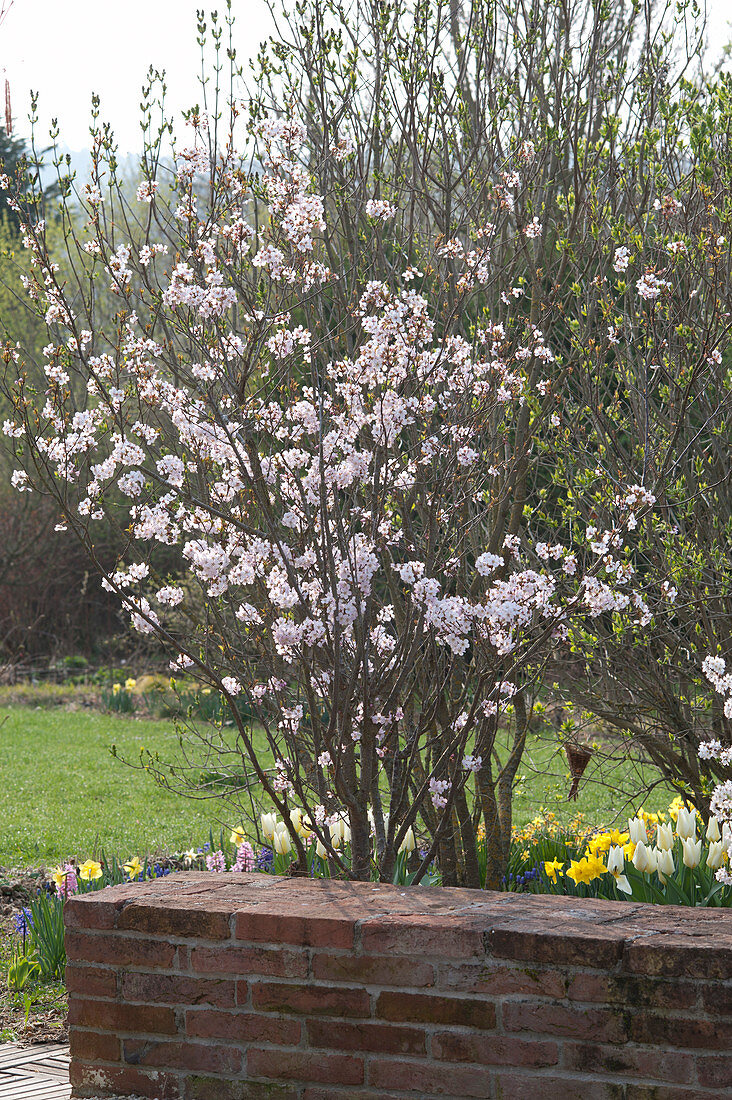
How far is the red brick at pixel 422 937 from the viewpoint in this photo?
2.70 m

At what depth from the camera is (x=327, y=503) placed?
12.1ft

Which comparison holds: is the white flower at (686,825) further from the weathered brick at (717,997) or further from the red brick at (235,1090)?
the red brick at (235,1090)

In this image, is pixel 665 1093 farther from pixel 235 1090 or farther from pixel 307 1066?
pixel 235 1090

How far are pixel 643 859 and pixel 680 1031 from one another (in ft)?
5.25

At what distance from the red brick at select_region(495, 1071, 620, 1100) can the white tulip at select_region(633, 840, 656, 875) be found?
1550 millimetres

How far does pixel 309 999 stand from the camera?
9.29 ft

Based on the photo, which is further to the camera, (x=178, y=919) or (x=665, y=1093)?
(x=178, y=919)

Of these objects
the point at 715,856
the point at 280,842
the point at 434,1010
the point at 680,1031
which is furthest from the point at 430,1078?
the point at 280,842

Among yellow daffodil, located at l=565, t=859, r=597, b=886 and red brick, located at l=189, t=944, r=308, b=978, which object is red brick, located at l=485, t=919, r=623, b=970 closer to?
red brick, located at l=189, t=944, r=308, b=978

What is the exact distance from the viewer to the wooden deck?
338 cm

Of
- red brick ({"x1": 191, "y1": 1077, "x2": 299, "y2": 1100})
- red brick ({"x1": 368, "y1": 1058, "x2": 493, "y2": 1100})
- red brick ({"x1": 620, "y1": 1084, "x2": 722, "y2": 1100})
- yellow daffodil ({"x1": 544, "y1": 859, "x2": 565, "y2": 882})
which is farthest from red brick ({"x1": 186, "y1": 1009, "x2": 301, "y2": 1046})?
yellow daffodil ({"x1": 544, "y1": 859, "x2": 565, "y2": 882})

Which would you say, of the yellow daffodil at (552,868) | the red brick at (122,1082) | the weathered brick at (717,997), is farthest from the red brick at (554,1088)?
the yellow daffodil at (552,868)

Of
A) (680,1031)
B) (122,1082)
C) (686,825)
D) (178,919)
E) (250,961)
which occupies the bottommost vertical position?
(122,1082)

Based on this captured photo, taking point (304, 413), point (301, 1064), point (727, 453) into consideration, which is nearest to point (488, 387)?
point (304, 413)
